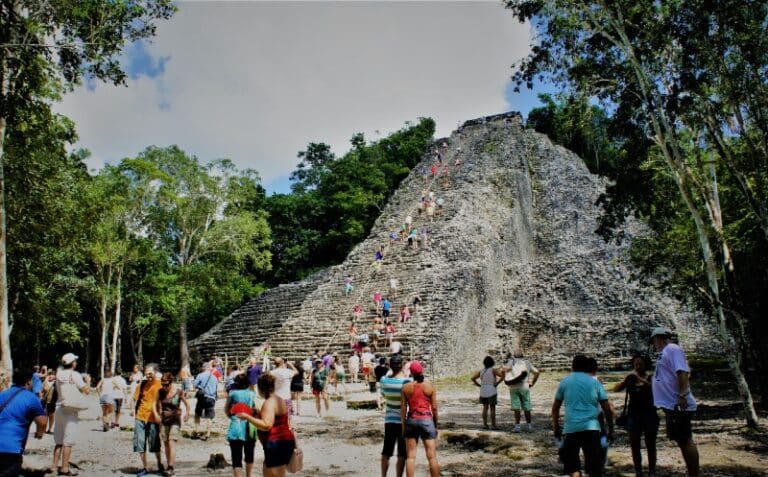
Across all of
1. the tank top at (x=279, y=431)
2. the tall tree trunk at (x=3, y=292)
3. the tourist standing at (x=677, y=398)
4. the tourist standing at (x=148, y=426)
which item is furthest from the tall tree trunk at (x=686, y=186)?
the tall tree trunk at (x=3, y=292)

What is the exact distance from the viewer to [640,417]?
543 centimetres

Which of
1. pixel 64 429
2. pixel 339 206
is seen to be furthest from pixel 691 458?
pixel 339 206

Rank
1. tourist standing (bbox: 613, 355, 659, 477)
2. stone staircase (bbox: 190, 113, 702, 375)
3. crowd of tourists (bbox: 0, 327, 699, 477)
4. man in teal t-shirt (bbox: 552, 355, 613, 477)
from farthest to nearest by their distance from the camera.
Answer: stone staircase (bbox: 190, 113, 702, 375) → tourist standing (bbox: 613, 355, 659, 477) → man in teal t-shirt (bbox: 552, 355, 613, 477) → crowd of tourists (bbox: 0, 327, 699, 477)

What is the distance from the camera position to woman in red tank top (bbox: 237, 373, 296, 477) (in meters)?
4.11

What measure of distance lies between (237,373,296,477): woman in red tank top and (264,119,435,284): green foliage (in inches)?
1240

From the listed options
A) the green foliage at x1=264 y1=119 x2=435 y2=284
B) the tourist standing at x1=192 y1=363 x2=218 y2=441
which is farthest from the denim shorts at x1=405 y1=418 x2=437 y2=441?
the green foliage at x1=264 y1=119 x2=435 y2=284

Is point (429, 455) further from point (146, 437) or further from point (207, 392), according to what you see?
point (207, 392)

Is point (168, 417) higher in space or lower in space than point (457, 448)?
higher

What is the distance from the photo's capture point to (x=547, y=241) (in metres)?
31.0

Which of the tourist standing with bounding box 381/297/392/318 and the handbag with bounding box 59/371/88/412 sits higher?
the tourist standing with bounding box 381/297/392/318

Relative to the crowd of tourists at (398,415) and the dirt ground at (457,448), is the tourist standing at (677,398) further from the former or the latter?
the dirt ground at (457,448)

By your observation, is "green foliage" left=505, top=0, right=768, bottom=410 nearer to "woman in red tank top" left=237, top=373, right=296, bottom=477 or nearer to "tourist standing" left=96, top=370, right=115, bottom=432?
"woman in red tank top" left=237, top=373, right=296, bottom=477

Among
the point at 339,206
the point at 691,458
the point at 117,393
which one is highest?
the point at 339,206

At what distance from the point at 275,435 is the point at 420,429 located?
158cm
